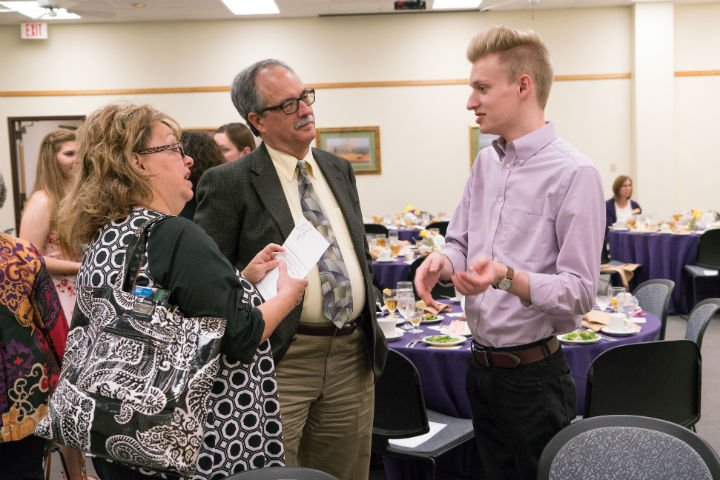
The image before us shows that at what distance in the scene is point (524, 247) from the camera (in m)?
1.99

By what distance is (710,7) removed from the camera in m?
11.9

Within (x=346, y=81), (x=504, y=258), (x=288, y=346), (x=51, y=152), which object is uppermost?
(x=346, y=81)

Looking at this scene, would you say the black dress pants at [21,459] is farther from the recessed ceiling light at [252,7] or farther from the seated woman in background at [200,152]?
the recessed ceiling light at [252,7]

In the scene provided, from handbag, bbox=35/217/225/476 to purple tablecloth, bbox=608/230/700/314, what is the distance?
684 cm

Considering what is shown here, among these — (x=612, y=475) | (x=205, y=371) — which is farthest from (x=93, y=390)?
(x=612, y=475)

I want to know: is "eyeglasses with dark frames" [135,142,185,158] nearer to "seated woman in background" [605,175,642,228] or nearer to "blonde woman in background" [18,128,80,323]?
"blonde woman in background" [18,128,80,323]

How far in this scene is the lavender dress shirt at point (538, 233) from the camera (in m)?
1.86

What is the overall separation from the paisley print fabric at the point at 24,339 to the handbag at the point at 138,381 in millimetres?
821

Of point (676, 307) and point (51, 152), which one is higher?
point (51, 152)

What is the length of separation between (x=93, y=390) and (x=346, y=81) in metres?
11.0

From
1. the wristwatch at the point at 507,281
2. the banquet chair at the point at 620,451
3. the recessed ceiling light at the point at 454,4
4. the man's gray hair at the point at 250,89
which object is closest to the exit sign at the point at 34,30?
the recessed ceiling light at the point at 454,4

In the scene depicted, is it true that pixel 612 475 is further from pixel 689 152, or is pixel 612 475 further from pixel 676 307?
pixel 689 152

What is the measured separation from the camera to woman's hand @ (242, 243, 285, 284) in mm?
1977

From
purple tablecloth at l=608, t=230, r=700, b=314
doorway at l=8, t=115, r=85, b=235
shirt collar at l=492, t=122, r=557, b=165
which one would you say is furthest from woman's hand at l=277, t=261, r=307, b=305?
doorway at l=8, t=115, r=85, b=235
